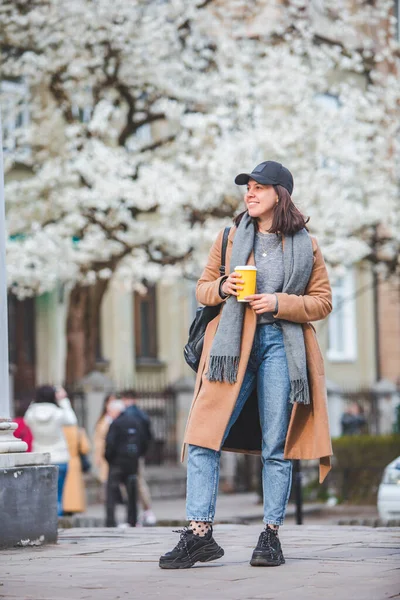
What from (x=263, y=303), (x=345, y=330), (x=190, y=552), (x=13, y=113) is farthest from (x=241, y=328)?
(x=345, y=330)

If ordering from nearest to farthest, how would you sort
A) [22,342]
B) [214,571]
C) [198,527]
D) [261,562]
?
1. [214,571]
2. [261,562]
3. [198,527]
4. [22,342]

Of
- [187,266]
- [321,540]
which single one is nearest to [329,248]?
[187,266]

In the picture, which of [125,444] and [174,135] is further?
[174,135]

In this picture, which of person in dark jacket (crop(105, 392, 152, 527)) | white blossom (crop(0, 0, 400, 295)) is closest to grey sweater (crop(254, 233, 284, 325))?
person in dark jacket (crop(105, 392, 152, 527))

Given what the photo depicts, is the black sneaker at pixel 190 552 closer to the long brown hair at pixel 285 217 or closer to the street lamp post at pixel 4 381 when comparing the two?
the long brown hair at pixel 285 217

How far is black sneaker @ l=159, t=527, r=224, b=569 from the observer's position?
700cm

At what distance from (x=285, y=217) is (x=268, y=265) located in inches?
10.3

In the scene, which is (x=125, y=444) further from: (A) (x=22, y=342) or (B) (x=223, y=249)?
(A) (x=22, y=342)

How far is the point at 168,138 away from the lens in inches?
985

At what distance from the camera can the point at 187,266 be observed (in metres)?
23.8

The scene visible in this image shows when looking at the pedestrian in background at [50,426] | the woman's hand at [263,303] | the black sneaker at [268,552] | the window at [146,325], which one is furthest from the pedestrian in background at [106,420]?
the window at [146,325]

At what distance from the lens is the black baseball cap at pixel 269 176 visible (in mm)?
7293

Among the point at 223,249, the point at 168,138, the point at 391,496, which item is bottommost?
the point at 391,496

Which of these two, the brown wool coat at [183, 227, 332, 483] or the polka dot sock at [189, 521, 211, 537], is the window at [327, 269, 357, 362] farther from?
the polka dot sock at [189, 521, 211, 537]
